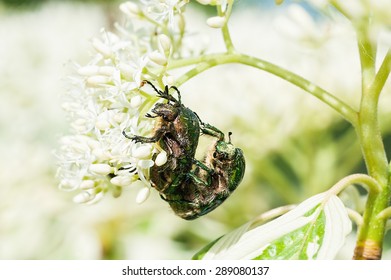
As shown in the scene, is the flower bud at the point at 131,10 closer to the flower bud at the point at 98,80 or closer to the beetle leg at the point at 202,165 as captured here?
the flower bud at the point at 98,80

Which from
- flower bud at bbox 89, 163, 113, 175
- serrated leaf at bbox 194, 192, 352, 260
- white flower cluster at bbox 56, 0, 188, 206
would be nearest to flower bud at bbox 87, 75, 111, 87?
white flower cluster at bbox 56, 0, 188, 206

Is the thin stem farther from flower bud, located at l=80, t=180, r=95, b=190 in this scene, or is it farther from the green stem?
flower bud, located at l=80, t=180, r=95, b=190

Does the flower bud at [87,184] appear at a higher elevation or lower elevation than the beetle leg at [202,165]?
lower

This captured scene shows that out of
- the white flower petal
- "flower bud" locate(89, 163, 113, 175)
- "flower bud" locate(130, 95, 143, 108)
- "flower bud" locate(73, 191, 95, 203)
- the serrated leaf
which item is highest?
"flower bud" locate(130, 95, 143, 108)

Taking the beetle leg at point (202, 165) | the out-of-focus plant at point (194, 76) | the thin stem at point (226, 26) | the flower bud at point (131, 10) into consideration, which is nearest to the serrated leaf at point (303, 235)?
the out-of-focus plant at point (194, 76)

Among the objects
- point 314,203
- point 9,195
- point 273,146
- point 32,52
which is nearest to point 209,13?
point 32,52

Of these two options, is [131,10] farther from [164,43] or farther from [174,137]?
[174,137]

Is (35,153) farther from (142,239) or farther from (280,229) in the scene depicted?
(280,229)
